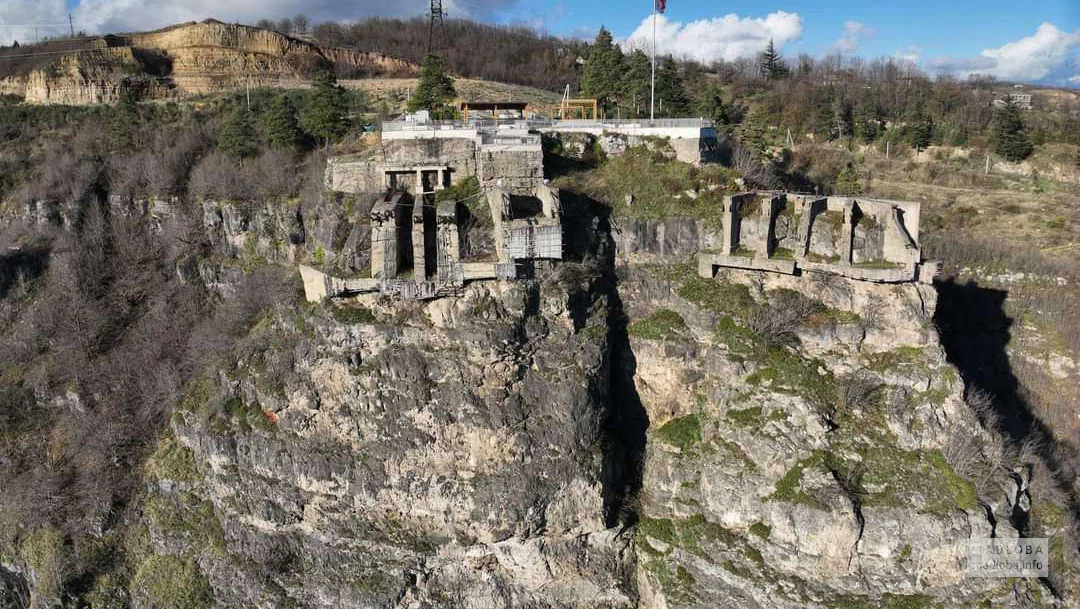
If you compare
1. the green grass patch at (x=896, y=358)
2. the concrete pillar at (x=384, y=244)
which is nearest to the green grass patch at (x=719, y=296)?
the green grass patch at (x=896, y=358)

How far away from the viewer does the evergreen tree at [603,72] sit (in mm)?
41469

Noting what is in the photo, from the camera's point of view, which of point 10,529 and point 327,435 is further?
point 10,529

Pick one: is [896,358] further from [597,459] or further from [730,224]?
[597,459]

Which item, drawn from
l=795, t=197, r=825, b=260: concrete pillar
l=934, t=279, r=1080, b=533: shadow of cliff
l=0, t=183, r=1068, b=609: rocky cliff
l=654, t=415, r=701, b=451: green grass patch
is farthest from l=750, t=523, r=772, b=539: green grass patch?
l=934, t=279, r=1080, b=533: shadow of cliff

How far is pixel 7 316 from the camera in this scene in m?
35.0

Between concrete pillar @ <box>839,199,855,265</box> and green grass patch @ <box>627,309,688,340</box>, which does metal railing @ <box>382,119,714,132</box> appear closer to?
concrete pillar @ <box>839,199,855,265</box>

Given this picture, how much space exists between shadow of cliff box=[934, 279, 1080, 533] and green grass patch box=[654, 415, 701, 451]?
11.9m

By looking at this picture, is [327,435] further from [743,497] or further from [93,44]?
[93,44]

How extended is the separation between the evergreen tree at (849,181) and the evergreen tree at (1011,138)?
11.9 meters

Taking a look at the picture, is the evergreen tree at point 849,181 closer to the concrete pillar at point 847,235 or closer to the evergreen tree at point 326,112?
the concrete pillar at point 847,235

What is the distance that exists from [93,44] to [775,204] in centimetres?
6196

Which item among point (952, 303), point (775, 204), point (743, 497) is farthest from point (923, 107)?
point (743, 497)

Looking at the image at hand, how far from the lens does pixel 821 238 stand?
24.6 meters

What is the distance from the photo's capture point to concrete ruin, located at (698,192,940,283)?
23.6m
